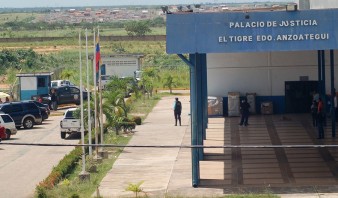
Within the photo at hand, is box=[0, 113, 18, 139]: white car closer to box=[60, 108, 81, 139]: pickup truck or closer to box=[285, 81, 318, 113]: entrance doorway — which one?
box=[60, 108, 81, 139]: pickup truck

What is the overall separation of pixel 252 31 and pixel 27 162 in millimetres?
11970

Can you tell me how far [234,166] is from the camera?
1198 inches

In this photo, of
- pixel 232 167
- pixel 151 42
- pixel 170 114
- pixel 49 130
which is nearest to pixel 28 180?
pixel 232 167

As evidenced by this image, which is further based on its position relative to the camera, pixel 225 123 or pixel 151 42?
pixel 151 42

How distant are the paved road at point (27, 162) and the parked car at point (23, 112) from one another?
1.28 metres

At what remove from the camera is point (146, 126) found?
1774 inches

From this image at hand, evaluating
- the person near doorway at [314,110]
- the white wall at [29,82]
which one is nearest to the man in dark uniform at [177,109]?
the person near doorway at [314,110]

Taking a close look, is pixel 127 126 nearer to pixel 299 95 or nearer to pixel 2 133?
pixel 2 133

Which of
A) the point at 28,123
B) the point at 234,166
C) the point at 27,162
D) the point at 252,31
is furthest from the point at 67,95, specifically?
the point at 252,31

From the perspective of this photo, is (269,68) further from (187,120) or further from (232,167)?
(232,167)

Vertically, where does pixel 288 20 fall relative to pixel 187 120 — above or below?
above

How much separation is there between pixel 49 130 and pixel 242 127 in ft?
34.6

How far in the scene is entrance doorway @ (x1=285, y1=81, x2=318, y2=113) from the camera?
44375mm

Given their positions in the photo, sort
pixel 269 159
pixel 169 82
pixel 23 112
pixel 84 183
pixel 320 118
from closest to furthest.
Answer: pixel 84 183, pixel 269 159, pixel 320 118, pixel 23 112, pixel 169 82
